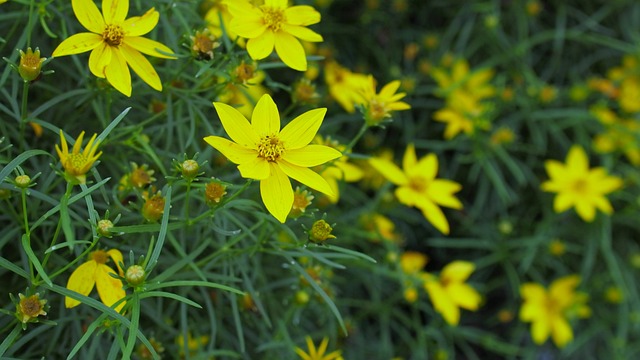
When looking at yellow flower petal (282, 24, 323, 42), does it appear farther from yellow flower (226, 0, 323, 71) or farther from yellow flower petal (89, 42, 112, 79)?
yellow flower petal (89, 42, 112, 79)

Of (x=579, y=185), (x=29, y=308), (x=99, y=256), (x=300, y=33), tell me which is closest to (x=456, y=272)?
(x=579, y=185)

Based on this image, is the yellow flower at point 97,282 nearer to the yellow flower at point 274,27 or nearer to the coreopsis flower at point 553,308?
the yellow flower at point 274,27

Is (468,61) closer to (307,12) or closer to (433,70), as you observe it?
(433,70)

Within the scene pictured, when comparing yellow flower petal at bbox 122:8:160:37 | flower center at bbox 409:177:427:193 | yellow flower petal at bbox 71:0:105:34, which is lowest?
flower center at bbox 409:177:427:193

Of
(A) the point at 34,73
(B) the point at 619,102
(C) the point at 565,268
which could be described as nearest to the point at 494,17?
(B) the point at 619,102

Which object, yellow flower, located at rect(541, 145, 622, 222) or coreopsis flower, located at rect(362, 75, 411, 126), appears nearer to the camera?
coreopsis flower, located at rect(362, 75, 411, 126)

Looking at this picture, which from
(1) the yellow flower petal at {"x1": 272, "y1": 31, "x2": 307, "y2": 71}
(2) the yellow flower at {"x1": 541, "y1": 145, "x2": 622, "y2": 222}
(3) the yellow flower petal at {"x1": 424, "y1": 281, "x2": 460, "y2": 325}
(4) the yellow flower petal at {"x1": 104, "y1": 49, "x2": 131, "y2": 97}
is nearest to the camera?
(4) the yellow flower petal at {"x1": 104, "y1": 49, "x2": 131, "y2": 97}

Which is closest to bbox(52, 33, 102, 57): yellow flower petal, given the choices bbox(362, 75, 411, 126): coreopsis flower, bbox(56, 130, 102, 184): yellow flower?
bbox(56, 130, 102, 184): yellow flower

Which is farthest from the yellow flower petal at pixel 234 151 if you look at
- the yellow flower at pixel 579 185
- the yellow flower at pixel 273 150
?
the yellow flower at pixel 579 185

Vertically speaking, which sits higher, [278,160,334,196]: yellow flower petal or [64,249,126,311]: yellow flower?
[278,160,334,196]: yellow flower petal

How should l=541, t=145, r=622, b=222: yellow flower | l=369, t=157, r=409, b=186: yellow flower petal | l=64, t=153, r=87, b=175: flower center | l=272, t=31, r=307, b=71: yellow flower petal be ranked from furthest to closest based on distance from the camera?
1. l=541, t=145, r=622, b=222: yellow flower
2. l=369, t=157, r=409, b=186: yellow flower petal
3. l=272, t=31, r=307, b=71: yellow flower petal
4. l=64, t=153, r=87, b=175: flower center
